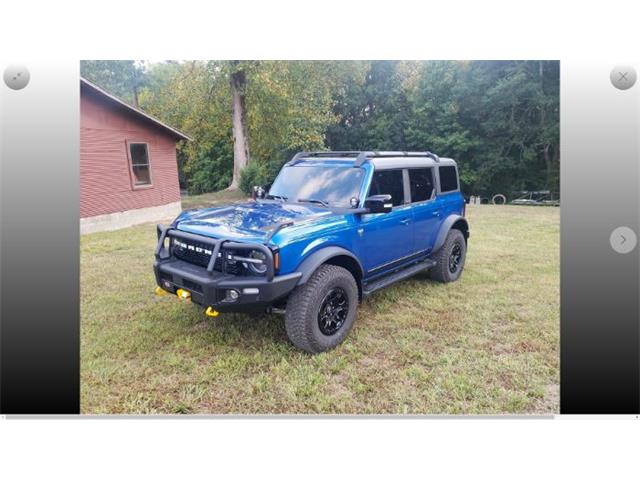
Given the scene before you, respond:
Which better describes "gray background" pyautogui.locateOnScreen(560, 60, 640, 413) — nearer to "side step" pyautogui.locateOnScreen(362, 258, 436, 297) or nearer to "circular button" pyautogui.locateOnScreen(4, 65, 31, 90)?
"side step" pyautogui.locateOnScreen(362, 258, 436, 297)

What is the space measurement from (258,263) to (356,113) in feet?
13.9

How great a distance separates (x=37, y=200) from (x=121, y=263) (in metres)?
2.95

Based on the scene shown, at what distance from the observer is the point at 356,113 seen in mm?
6469

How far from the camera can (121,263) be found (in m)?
4.65

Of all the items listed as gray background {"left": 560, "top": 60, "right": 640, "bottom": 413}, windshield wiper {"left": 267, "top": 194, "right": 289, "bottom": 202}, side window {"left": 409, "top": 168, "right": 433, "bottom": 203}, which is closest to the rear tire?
side window {"left": 409, "top": 168, "right": 433, "bottom": 203}

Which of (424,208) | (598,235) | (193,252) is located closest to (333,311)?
(193,252)

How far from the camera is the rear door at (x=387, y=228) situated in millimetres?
3969

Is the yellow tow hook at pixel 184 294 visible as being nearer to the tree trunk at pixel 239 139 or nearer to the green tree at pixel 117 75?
the green tree at pixel 117 75

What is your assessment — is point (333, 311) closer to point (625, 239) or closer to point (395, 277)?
point (395, 277)

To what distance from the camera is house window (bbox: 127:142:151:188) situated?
6226 millimetres

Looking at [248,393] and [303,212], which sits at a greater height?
[303,212]
